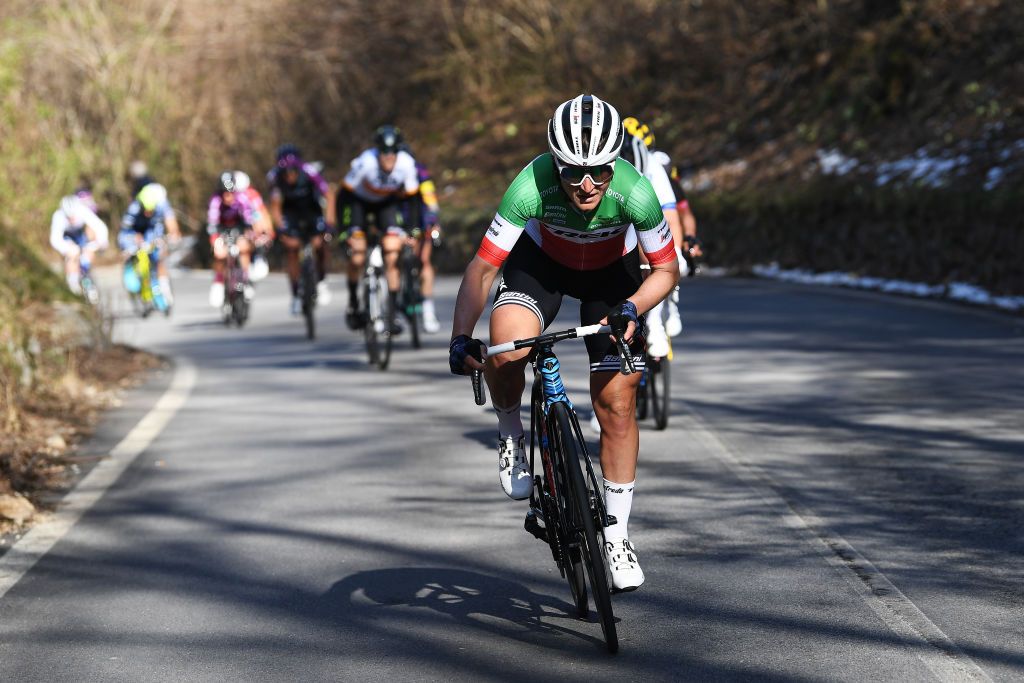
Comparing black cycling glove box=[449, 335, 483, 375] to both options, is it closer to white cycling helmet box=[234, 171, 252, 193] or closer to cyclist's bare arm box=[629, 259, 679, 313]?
cyclist's bare arm box=[629, 259, 679, 313]

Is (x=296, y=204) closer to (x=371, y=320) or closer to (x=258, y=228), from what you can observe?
(x=258, y=228)

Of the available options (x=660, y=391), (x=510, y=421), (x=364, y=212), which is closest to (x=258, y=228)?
(x=364, y=212)

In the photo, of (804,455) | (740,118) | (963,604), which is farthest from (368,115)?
(963,604)

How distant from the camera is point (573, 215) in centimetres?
582

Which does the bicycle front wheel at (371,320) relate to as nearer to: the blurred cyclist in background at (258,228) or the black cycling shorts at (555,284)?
the blurred cyclist in background at (258,228)

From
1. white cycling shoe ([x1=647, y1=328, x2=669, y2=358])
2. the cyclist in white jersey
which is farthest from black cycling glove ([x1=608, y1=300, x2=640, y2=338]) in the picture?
white cycling shoe ([x1=647, y1=328, x2=669, y2=358])

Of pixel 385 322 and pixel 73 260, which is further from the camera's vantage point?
pixel 73 260

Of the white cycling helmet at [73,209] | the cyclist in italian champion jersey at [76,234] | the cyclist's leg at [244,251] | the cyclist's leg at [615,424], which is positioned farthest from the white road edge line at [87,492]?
the white cycling helmet at [73,209]

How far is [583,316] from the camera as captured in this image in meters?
6.19

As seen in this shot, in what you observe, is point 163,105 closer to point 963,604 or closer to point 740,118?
point 740,118

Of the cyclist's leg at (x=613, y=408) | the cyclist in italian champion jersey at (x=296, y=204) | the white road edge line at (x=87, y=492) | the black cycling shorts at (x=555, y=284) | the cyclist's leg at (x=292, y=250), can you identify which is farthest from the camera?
the cyclist's leg at (x=292, y=250)

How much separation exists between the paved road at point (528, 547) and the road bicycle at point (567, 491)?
197 mm

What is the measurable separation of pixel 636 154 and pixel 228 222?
11352 millimetres

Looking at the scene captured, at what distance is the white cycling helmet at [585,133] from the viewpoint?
5.43 meters
